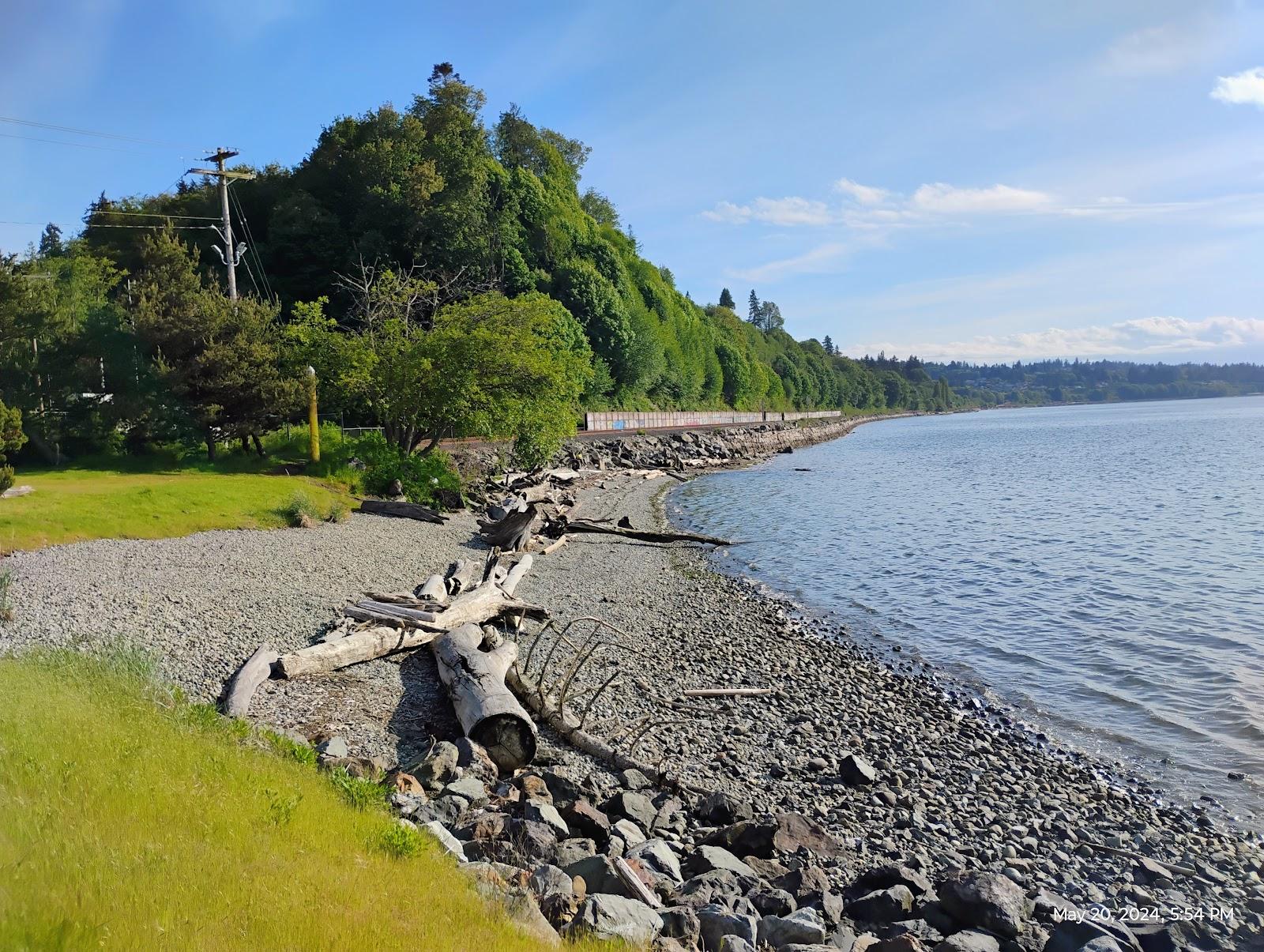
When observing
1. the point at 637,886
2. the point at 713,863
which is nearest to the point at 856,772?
the point at 713,863

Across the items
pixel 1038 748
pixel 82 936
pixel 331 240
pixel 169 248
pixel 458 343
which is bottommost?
pixel 1038 748

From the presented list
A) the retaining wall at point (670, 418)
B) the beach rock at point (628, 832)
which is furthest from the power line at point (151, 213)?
the beach rock at point (628, 832)

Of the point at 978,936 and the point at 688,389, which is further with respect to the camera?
the point at 688,389

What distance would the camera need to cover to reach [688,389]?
121 meters

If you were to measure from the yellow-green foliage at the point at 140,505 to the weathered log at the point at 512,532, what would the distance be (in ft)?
15.6

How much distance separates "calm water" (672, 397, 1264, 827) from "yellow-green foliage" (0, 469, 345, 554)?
1385 centimetres

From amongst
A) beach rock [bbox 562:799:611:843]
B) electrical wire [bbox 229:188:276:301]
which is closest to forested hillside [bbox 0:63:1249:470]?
electrical wire [bbox 229:188:276:301]

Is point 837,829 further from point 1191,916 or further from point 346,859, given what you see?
point 346,859

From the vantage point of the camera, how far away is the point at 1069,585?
72.1ft

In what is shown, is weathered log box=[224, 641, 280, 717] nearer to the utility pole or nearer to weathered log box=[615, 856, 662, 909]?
weathered log box=[615, 856, 662, 909]

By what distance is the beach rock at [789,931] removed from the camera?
6219mm

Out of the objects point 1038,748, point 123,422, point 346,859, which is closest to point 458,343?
point 123,422

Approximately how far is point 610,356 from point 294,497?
216 ft

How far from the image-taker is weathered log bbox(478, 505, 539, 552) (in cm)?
2427
